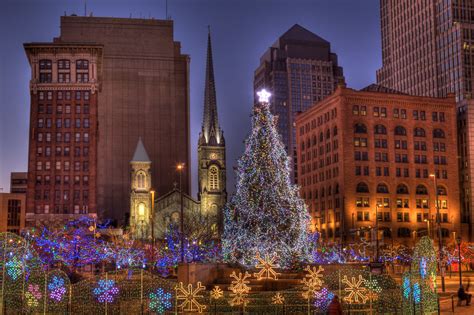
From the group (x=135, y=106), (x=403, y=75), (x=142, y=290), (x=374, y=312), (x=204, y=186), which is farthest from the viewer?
(x=135, y=106)

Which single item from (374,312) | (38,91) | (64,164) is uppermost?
(38,91)

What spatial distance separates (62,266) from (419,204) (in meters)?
85.2

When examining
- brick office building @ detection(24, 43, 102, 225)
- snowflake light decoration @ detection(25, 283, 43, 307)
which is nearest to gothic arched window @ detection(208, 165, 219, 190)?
brick office building @ detection(24, 43, 102, 225)

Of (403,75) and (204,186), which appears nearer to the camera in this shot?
(204,186)

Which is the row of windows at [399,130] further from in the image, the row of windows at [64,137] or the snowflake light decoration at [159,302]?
the snowflake light decoration at [159,302]

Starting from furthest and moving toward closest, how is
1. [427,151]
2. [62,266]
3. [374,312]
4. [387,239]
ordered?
[427,151]
[387,239]
[62,266]
[374,312]

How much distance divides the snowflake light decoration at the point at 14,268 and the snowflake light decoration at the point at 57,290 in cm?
160

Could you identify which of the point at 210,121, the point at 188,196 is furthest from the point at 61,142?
the point at 210,121

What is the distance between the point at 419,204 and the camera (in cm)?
14275

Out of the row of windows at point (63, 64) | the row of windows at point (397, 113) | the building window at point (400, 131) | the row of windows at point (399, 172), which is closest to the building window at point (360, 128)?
the row of windows at point (397, 113)

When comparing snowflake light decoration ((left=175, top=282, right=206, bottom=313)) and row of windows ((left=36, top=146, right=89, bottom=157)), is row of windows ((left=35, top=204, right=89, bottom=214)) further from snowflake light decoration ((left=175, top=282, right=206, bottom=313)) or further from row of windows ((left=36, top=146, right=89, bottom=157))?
snowflake light decoration ((left=175, top=282, right=206, bottom=313))

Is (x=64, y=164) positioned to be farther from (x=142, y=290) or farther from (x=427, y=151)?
(x=142, y=290)

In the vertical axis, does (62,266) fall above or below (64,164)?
below

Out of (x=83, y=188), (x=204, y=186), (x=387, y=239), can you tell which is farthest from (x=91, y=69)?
(x=387, y=239)
